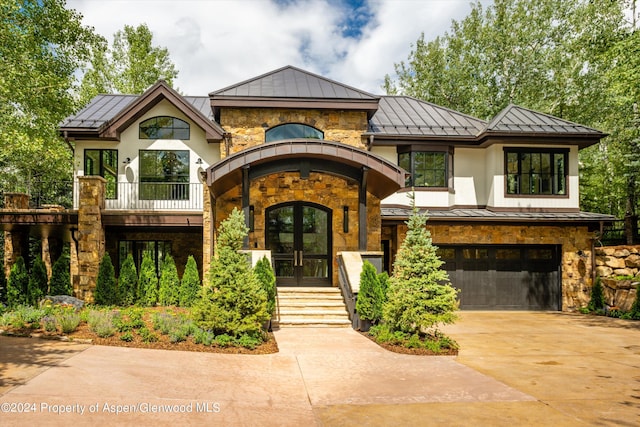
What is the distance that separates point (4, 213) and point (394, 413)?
45.2 feet

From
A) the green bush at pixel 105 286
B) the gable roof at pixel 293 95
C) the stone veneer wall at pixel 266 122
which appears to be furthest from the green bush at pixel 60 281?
the gable roof at pixel 293 95

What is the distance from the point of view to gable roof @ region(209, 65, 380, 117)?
46.2ft

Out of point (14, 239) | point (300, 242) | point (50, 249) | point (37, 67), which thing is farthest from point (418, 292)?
point (50, 249)

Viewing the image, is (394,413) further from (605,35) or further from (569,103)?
(569,103)

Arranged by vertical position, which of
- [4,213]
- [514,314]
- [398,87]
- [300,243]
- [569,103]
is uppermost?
[398,87]

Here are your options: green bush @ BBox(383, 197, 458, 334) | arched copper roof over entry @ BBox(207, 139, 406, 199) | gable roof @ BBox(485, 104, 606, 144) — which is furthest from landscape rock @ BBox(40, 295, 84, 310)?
gable roof @ BBox(485, 104, 606, 144)

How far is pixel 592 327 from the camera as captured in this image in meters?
12.0

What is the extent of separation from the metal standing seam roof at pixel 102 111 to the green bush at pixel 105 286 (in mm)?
5212

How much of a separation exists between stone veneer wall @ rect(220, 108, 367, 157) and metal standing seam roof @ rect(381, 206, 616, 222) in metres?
2.72

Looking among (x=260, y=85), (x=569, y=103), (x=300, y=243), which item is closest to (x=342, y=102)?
(x=260, y=85)

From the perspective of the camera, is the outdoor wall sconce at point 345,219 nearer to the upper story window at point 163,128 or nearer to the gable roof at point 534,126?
the gable roof at point 534,126

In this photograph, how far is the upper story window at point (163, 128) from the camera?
1556 cm

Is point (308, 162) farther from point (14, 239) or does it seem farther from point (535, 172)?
point (14, 239)

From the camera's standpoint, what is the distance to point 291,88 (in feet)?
49.4
